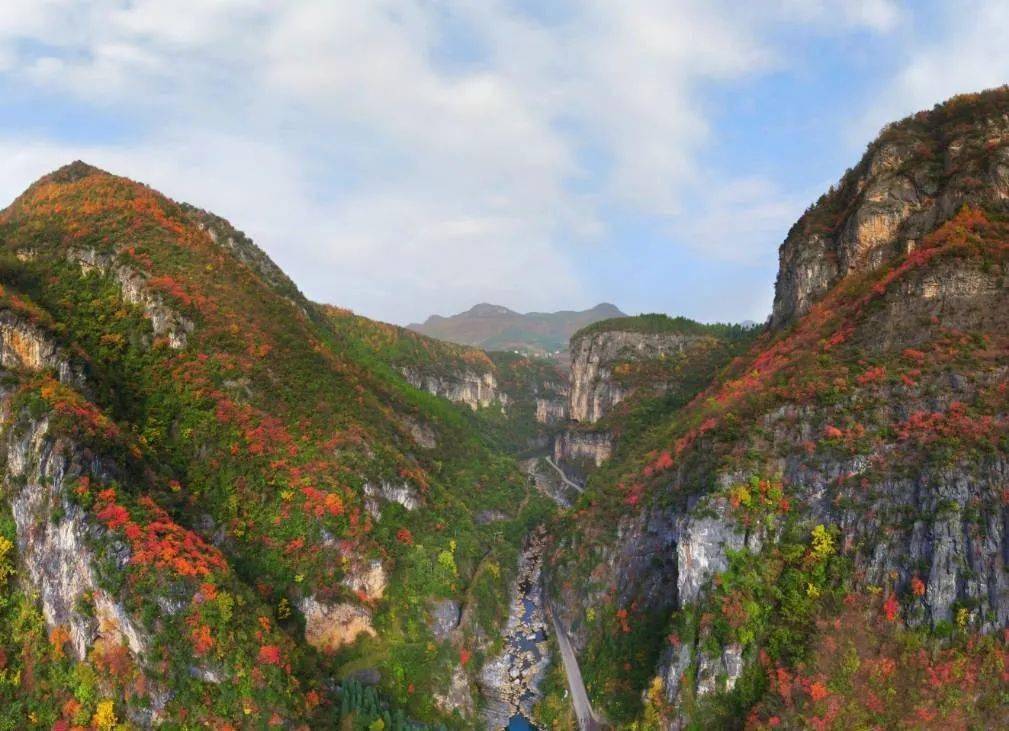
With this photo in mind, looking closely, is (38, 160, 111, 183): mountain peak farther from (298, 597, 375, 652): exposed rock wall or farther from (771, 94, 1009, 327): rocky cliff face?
(771, 94, 1009, 327): rocky cliff face

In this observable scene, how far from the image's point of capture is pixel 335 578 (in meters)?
71.0

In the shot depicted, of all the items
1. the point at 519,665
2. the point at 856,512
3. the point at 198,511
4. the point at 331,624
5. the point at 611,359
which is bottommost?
the point at 519,665

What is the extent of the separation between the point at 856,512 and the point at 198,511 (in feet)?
232

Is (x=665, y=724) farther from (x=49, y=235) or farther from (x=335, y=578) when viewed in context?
(x=49, y=235)

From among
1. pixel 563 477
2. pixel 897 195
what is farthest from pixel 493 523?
pixel 897 195

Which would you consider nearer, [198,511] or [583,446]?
[198,511]

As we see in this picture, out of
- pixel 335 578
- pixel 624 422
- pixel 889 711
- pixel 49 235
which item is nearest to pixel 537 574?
pixel 335 578

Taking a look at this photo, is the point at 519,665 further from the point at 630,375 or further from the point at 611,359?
the point at 611,359

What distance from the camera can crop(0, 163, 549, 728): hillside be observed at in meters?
50.9

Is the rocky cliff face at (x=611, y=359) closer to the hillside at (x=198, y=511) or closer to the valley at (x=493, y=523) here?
the valley at (x=493, y=523)

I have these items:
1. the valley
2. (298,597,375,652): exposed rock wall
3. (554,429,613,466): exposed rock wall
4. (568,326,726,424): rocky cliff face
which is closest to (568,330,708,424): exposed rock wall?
(568,326,726,424): rocky cliff face

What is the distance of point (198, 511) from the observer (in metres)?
67.9

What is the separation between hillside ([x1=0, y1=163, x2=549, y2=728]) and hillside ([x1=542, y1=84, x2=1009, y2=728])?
75.4ft

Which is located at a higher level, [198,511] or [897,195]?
[897,195]
